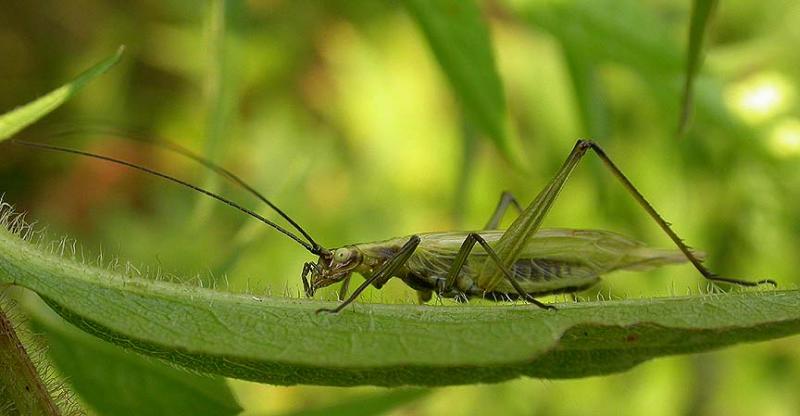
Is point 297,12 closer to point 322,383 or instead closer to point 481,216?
point 481,216

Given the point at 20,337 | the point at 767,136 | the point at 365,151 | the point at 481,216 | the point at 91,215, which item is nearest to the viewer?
the point at 20,337

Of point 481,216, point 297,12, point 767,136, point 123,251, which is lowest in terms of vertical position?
point 123,251

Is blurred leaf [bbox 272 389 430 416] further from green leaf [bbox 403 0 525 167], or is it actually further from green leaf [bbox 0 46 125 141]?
green leaf [bbox 0 46 125 141]

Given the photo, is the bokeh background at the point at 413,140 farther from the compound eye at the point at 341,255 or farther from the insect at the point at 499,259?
the compound eye at the point at 341,255

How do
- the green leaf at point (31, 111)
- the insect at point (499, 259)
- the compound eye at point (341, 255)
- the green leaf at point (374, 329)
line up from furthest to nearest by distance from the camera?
the compound eye at point (341, 255), the insect at point (499, 259), the green leaf at point (31, 111), the green leaf at point (374, 329)

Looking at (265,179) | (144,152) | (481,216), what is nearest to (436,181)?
(481,216)

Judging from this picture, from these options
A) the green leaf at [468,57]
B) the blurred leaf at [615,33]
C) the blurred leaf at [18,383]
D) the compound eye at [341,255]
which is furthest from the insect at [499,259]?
the blurred leaf at [18,383]
